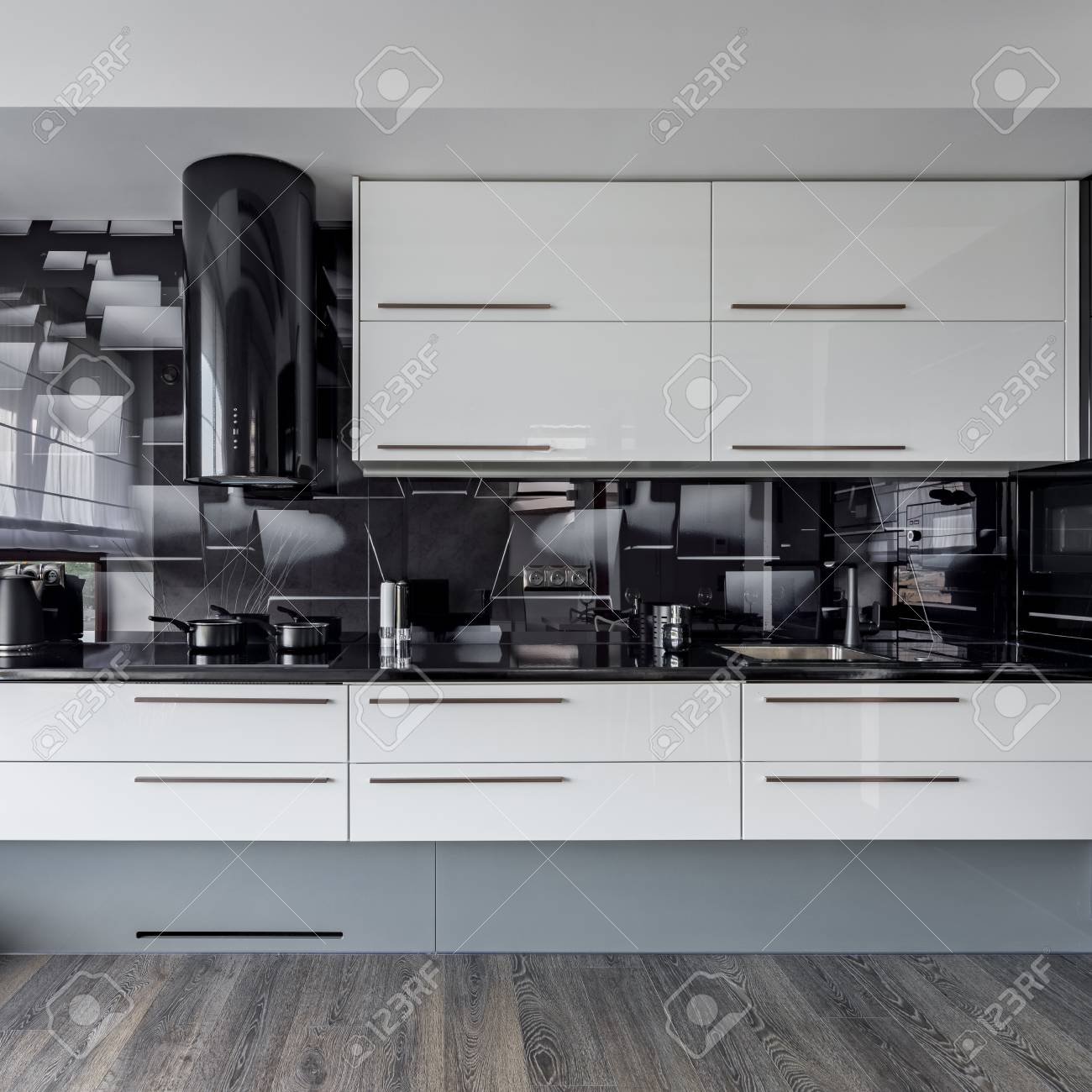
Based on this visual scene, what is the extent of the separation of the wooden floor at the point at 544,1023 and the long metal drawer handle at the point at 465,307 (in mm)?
1863

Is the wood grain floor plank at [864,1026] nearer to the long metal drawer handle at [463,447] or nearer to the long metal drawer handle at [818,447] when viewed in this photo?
the long metal drawer handle at [818,447]

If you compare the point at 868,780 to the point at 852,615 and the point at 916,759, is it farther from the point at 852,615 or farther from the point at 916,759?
the point at 852,615

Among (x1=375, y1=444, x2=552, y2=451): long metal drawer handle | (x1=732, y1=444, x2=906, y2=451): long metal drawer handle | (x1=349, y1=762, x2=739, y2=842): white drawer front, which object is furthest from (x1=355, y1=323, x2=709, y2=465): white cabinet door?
(x1=349, y1=762, x2=739, y2=842): white drawer front

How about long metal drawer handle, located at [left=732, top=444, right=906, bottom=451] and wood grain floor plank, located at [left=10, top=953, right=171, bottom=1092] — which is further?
long metal drawer handle, located at [left=732, top=444, right=906, bottom=451]

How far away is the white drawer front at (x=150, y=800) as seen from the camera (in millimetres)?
2055

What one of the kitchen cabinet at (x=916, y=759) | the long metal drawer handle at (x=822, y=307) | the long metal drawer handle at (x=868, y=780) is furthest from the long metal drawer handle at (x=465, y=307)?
the long metal drawer handle at (x=868, y=780)

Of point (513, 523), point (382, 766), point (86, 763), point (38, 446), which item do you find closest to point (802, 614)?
point (513, 523)

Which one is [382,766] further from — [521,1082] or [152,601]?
[152,601]

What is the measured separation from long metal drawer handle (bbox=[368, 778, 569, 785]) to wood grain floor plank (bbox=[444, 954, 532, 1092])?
546mm

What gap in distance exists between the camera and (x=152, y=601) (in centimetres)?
269

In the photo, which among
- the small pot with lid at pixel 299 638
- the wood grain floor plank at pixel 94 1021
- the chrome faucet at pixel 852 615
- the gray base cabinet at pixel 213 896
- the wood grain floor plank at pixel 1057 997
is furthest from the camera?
the chrome faucet at pixel 852 615

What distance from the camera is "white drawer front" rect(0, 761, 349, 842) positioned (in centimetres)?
205

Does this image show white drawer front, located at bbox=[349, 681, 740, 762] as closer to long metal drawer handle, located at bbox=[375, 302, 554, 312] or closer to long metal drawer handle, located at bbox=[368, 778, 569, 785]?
long metal drawer handle, located at bbox=[368, 778, 569, 785]

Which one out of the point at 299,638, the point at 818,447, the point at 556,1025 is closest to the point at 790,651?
the point at 818,447
